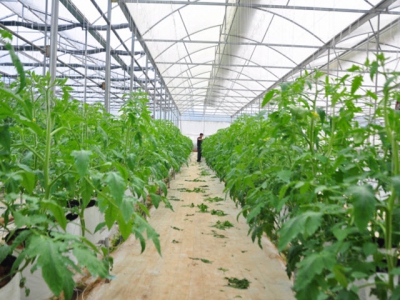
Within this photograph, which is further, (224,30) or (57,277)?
(224,30)

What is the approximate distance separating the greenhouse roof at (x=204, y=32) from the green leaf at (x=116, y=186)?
3348mm

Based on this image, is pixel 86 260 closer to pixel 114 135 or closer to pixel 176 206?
pixel 114 135

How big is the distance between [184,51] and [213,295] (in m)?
10.6

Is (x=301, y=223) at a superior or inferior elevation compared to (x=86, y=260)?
superior

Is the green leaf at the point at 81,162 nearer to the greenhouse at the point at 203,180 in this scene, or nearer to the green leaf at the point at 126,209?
the greenhouse at the point at 203,180

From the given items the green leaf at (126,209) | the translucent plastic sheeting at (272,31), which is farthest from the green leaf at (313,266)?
the translucent plastic sheeting at (272,31)

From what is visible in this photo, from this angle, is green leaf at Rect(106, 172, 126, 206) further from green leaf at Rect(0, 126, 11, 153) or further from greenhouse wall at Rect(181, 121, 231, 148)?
greenhouse wall at Rect(181, 121, 231, 148)

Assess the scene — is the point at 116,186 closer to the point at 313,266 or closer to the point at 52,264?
the point at 52,264

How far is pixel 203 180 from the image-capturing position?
920cm

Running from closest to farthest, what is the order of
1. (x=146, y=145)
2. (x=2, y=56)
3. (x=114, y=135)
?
1. (x=114, y=135)
2. (x=146, y=145)
3. (x=2, y=56)

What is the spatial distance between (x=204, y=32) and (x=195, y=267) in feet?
29.4

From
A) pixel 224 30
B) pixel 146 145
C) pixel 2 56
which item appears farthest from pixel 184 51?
pixel 146 145

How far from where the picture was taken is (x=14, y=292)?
1.50 m

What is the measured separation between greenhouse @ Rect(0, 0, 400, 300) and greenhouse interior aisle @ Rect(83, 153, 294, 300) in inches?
0.7
